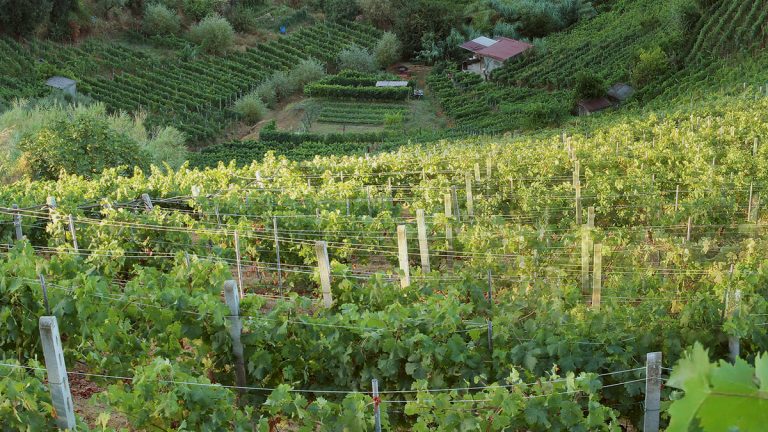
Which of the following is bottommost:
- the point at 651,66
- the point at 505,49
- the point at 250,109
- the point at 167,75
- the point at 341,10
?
the point at 250,109

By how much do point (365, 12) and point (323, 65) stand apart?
7.33m

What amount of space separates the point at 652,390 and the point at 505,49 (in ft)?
144

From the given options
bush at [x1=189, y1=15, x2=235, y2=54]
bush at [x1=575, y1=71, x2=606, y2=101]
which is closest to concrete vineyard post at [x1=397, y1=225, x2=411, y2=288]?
bush at [x1=575, y1=71, x2=606, y2=101]

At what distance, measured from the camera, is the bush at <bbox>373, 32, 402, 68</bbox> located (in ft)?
163

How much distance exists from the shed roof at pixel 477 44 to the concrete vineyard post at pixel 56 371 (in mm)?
44268

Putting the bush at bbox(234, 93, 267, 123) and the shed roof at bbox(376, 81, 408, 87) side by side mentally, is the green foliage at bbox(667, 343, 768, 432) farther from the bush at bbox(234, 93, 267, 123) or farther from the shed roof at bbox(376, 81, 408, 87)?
the shed roof at bbox(376, 81, 408, 87)

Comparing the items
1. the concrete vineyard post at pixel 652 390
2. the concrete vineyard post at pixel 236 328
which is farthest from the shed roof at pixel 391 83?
the concrete vineyard post at pixel 652 390

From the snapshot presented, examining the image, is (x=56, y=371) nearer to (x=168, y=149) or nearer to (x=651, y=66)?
(x=168, y=149)

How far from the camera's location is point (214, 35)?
4944 cm

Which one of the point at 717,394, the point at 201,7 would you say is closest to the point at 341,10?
the point at 201,7

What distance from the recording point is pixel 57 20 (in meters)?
46.3

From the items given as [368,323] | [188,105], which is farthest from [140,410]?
[188,105]

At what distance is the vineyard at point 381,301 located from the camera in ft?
18.3

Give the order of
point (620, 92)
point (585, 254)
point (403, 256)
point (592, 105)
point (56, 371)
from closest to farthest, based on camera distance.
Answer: point (56, 371)
point (403, 256)
point (585, 254)
point (592, 105)
point (620, 92)
